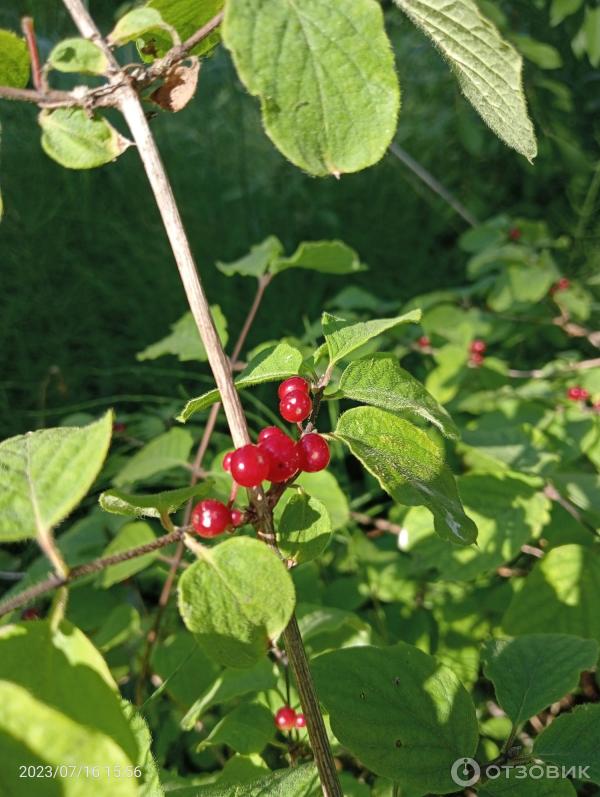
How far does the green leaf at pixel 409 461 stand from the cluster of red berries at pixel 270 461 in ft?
0.09

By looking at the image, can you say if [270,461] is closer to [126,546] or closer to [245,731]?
[245,731]

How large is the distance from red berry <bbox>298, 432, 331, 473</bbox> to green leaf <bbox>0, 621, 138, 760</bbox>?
20cm

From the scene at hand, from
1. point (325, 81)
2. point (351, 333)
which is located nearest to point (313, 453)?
point (351, 333)

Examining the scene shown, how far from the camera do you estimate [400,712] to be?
714 millimetres

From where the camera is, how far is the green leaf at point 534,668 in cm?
76

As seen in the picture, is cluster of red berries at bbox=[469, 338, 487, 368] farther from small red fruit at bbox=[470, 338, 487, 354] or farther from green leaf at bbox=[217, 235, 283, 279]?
green leaf at bbox=[217, 235, 283, 279]

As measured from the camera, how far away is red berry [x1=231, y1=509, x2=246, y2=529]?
1.84 ft

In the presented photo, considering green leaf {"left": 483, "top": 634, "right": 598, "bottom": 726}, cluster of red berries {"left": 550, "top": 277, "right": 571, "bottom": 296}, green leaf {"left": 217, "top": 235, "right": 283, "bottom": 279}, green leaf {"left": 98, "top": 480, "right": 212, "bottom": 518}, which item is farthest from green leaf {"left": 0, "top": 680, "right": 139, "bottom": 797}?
cluster of red berries {"left": 550, "top": 277, "right": 571, "bottom": 296}

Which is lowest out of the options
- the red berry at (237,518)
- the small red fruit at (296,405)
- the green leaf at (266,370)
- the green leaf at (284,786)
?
the green leaf at (284,786)

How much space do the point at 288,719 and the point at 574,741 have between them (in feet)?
1.08

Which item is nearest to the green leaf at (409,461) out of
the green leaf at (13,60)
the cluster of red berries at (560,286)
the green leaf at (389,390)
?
the green leaf at (389,390)

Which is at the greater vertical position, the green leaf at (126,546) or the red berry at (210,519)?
the red berry at (210,519)

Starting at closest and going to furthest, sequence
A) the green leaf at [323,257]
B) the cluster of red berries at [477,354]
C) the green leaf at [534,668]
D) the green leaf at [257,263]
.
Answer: the green leaf at [534,668] < the green leaf at [323,257] < the green leaf at [257,263] < the cluster of red berries at [477,354]

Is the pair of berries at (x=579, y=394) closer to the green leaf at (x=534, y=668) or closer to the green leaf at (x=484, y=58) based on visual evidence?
the green leaf at (x=534, y=668)
